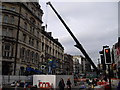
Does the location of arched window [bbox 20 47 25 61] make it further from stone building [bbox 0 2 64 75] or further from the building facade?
the building facade

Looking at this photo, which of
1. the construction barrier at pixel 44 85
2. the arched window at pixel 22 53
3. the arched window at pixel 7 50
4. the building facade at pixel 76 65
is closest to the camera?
the construction barrier at pixel 44 85

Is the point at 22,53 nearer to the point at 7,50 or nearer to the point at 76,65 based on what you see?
the point at 7,50

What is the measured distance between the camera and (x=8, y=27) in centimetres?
3522

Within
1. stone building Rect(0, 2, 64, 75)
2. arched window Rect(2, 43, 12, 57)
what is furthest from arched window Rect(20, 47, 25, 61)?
arched window Rect(2, 43, 12, 57)

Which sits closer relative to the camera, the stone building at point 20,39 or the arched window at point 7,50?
the arched window at point 7,50

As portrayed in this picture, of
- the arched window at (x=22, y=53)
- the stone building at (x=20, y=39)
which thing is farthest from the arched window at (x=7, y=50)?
the arched window at (x=22, y=53)

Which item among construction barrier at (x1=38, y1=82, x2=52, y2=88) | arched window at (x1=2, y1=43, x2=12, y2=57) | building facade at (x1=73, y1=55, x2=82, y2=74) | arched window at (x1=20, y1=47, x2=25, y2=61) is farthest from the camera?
building facade at (x1=73, y1=55, x2=82, y2=74)

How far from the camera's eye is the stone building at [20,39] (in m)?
34.0

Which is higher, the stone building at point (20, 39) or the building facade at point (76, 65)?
the stone building at point (20, 39)

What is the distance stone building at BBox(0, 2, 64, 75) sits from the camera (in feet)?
112

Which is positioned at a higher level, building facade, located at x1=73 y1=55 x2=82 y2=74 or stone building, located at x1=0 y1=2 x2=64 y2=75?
stone building, located at x1=0 y1=2 x2=64 y2=75

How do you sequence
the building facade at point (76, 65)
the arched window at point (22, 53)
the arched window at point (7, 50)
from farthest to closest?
the building facade at point (76, 65), the arched window at point (22, 53), the arched window at point (7, 50)

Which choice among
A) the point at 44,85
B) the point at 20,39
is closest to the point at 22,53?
the point at 20,39

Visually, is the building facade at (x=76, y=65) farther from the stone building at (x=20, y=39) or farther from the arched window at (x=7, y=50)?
the arched window at (x=7, y=50)
